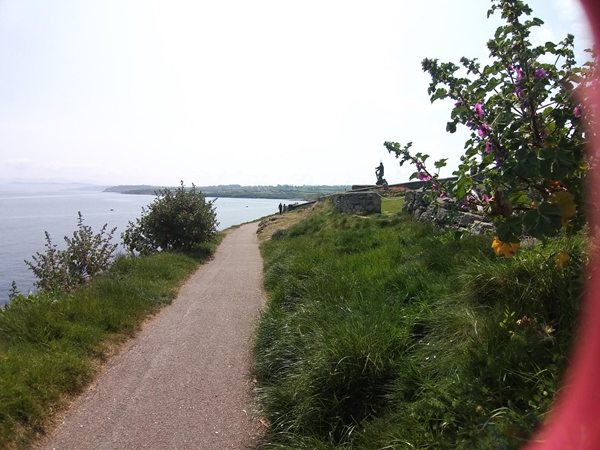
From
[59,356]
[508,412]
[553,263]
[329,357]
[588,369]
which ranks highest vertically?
[553,263]

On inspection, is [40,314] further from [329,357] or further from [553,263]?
[553,263]

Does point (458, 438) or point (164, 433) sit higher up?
point (458, 438)

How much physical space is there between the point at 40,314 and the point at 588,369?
559cm

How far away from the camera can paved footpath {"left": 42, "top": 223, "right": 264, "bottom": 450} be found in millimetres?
3176

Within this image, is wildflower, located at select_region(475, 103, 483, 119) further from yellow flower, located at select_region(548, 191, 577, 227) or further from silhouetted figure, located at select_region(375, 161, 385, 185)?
silhouetted figure, located at select_region(375, 161, 385, 185)

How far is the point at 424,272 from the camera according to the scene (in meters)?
4.86

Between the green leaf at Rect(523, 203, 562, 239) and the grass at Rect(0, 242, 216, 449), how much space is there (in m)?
Answer: 3.75

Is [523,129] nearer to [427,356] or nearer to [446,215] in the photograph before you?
[427,356]

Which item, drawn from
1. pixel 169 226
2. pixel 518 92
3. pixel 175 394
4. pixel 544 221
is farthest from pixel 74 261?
pixel 544 221

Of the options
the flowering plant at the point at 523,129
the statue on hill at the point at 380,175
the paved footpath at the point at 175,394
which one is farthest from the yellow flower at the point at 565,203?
the statue on hill at the point at 380,175

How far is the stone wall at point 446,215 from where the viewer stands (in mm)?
4141

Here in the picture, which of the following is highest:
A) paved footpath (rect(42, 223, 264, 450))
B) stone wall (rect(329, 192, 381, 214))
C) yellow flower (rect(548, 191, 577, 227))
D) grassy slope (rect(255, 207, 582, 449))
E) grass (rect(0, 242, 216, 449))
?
yellow flower (rect(548, 191, 577, 227))

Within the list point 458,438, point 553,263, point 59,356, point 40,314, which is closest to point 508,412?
point 458,438

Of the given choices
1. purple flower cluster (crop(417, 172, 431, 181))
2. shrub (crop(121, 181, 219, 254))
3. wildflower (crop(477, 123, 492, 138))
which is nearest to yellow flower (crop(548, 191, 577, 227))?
wildflower (crop(477, 123, 492, 138))
